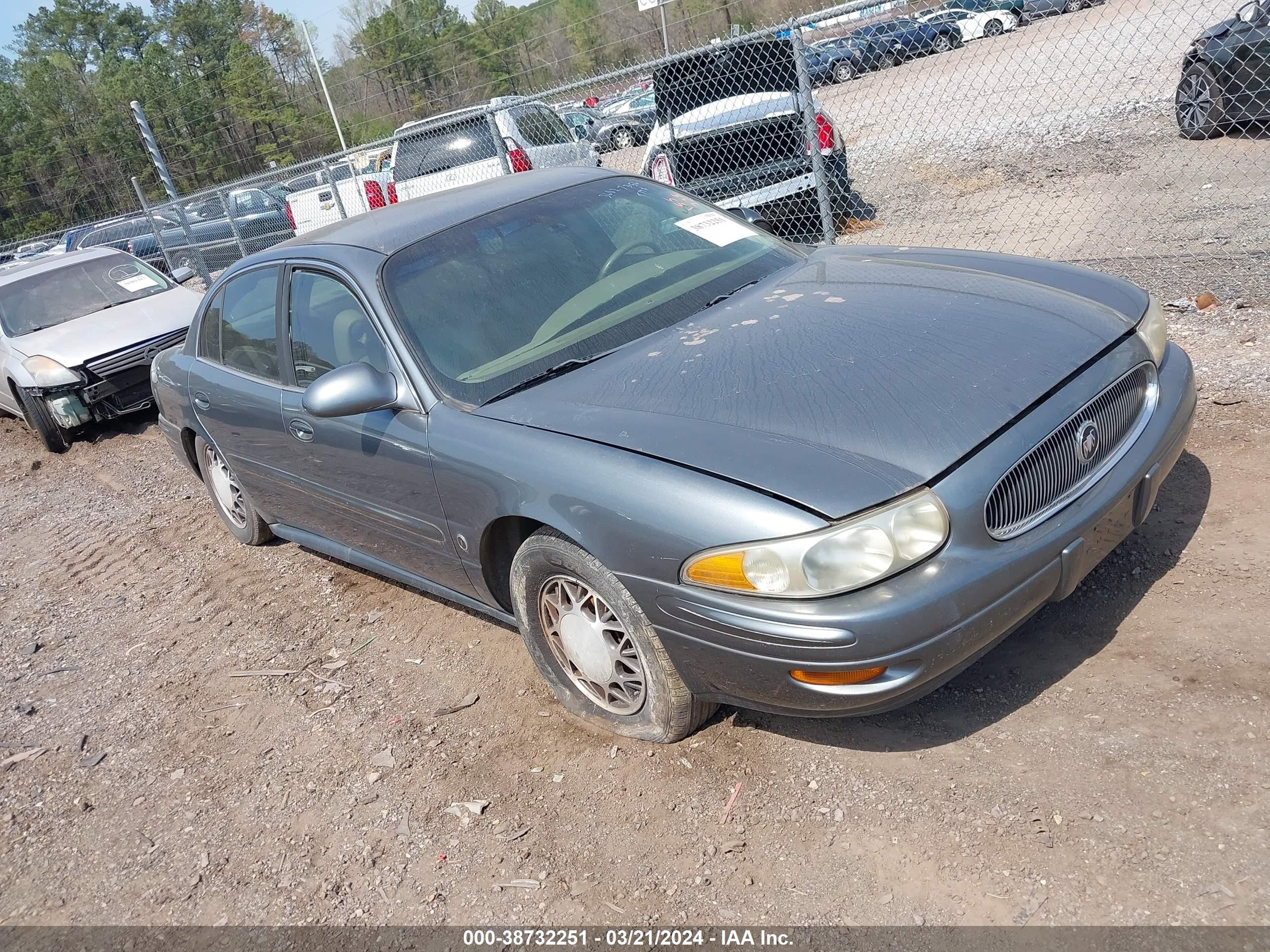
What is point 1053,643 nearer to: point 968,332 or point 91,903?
point 968,332

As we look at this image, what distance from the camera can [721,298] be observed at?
3709 millimetres

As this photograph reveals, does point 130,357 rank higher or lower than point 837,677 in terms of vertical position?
higher

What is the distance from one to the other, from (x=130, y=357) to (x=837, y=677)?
26.2 feet

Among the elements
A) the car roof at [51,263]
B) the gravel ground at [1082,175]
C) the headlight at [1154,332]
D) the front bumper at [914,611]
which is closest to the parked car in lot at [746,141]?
the gravel ground at [1082,175]

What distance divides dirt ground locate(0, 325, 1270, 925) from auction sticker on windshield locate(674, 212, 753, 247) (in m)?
1.80

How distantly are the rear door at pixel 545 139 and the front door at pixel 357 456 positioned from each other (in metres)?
6.88

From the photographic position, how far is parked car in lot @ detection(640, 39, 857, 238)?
8.44m

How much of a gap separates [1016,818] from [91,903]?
108 inches

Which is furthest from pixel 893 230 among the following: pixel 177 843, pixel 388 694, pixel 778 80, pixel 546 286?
pixel 177 843

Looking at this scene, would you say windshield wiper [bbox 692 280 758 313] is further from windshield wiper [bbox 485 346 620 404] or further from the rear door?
the rear door

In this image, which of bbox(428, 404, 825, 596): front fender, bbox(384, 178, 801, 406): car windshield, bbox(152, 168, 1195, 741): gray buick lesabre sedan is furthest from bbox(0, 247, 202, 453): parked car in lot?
bbox(428, 404, 825, 596): front fender

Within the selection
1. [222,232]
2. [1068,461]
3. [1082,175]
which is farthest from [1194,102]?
[222,232]

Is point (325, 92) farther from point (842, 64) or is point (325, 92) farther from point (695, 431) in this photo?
point (695, 431)

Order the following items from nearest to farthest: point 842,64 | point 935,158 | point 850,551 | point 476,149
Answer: point 850,551 → point 476,149 → point 935,158 → point 842,64
